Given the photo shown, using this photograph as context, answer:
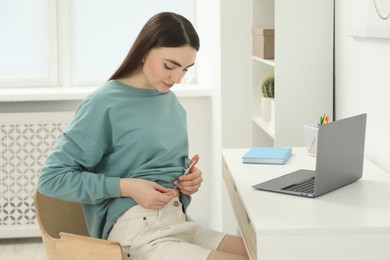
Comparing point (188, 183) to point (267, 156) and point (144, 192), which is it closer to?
point (144, 192)

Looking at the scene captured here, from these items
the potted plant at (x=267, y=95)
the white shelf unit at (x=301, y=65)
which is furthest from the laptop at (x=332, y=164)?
the potted plant at (x=267, y=95)

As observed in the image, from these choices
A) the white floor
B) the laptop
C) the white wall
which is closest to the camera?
the laptop

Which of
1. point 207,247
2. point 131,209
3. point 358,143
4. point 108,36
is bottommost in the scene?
point 207,247

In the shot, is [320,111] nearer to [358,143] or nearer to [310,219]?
[358,143]

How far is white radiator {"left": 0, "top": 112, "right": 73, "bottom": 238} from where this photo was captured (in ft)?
12.2

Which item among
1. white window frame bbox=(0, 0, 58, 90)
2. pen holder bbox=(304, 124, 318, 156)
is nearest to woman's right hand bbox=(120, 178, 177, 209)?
pen holder bbox=(304, 124, 318, 156)

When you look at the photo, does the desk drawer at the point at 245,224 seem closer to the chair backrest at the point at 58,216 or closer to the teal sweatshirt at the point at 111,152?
the teal sweatshirt at the point at 111,152

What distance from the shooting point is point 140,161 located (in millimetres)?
1890

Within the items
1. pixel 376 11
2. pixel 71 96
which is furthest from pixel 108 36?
pixel 376 11

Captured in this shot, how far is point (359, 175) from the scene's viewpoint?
6.61 ft

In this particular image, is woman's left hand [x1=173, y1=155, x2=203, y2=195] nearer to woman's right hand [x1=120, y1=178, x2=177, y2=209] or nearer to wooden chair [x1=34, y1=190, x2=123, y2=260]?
woman's right hand [x1=120, y1=178, x2=177, y2=209]

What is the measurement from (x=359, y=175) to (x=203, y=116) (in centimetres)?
194

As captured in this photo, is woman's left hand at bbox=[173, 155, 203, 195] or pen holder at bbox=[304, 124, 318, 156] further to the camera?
pen holder at bbox=[304, 124, 318, 156]

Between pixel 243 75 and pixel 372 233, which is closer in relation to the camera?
pixel 372 233
